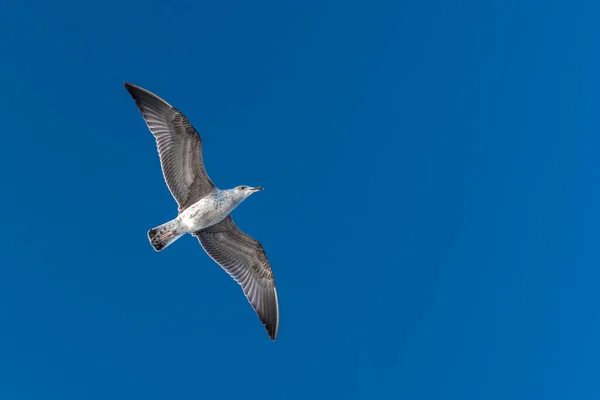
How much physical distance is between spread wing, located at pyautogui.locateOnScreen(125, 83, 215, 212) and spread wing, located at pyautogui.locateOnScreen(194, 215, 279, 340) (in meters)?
1.45

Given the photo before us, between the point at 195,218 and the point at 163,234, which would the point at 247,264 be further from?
the point at 163,234

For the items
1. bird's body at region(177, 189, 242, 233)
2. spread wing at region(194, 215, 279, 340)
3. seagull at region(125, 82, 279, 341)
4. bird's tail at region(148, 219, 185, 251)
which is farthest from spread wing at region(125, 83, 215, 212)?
spread wing at region(194, 215, 279, 340)

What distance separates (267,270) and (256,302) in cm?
110

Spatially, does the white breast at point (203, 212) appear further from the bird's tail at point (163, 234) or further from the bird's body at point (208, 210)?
the bird's tail at point (163, 234)

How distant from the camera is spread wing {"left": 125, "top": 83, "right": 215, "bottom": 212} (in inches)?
799

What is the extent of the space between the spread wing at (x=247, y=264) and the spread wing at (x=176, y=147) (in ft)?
4.76

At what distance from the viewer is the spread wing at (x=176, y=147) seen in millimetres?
20297

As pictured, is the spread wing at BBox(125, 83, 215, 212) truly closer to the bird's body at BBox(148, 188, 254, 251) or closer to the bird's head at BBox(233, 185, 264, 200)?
the bird's body at BBox(148, 188, 254, 251)

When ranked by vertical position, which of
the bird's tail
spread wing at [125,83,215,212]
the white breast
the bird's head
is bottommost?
the bird's tail

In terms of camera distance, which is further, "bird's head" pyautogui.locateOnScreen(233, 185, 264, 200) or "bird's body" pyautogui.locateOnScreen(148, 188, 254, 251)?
"bird's head" pyautogui.locateOnScreen(233, 185, 264, 200)

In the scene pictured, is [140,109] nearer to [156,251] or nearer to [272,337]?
[156,251]

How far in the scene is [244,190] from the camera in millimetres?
20719

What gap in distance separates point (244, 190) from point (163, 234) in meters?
2.74

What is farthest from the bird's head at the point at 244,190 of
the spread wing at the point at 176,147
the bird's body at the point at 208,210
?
the spread wing at the point at 176,147
